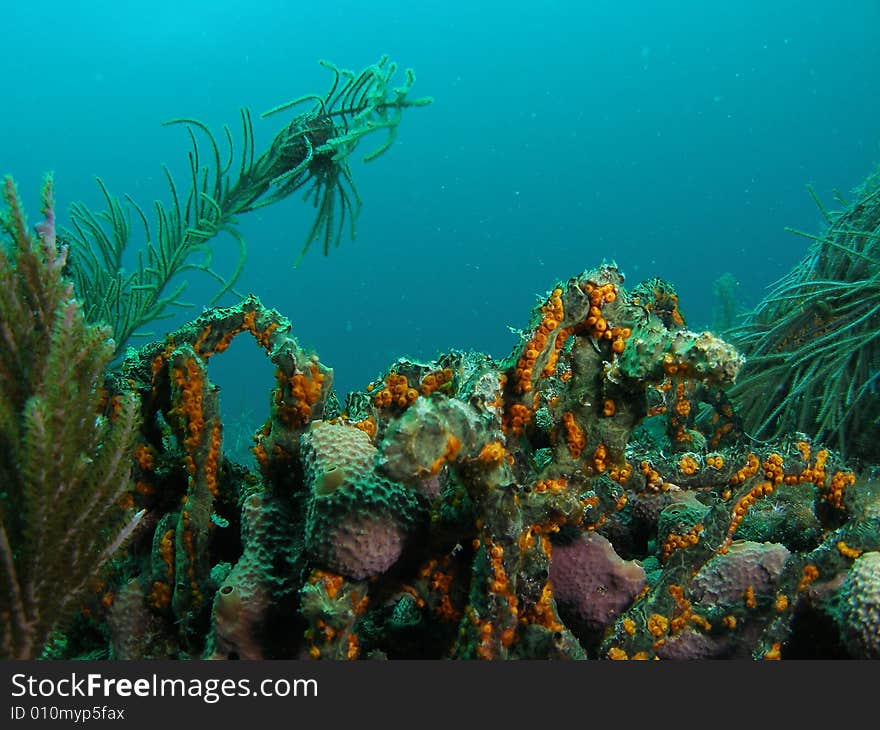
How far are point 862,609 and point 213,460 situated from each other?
2428mm

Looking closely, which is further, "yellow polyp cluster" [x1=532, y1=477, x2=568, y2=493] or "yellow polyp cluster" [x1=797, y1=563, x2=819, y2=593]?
"yellow polyp cluster" [x1=797, y1=563, x2=819, y2=593]

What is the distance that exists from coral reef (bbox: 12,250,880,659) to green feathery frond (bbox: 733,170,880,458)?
159 centimetres

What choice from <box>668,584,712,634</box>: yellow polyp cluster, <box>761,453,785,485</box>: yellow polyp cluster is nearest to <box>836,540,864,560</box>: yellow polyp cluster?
<box>761,453,785,485</box>: yellow polyp cluster

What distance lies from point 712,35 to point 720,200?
37.6m

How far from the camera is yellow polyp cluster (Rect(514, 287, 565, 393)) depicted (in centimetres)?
193

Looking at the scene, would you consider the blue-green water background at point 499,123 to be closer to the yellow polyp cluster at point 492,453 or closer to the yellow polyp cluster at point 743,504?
the yellow polyp cluster at point 743,504

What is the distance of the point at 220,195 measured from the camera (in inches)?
213

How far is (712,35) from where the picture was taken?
436 ft

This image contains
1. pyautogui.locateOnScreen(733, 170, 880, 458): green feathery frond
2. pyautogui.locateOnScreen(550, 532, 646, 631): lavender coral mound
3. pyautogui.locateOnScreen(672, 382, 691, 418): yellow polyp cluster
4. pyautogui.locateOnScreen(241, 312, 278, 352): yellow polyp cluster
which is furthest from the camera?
pyautogui.locateOnScreen(733, 170, 880, 458): green feathery frond

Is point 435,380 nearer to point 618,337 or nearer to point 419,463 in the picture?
point 618,337

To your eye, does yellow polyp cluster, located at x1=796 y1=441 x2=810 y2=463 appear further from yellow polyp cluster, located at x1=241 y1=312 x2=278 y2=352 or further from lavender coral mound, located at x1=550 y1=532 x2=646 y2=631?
yellow polyp cluster, located at x1=241 y1=312 x2=278 y2=352

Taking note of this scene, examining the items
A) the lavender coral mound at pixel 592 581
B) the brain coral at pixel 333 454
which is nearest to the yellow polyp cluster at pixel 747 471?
the lavender coral mound at pixel 592 581

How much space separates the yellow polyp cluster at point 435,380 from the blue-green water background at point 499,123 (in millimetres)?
97911

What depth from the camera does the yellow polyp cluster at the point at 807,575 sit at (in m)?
2.09
